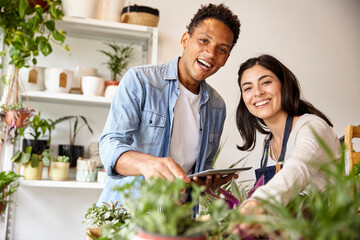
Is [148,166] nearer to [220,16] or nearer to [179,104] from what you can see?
[179,104]

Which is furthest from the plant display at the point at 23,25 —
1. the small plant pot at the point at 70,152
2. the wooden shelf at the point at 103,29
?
the small plant pot at the point at 70,152

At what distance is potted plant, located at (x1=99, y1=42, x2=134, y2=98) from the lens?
255 cm

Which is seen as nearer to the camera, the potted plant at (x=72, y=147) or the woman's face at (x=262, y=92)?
the woman's face at (x=262, y=92)

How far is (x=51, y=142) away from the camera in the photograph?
2.53 metres

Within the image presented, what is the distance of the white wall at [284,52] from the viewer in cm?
263

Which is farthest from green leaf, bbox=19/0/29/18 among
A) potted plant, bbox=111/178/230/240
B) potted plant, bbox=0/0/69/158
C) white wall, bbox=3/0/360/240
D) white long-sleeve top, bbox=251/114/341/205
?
potted plant, bbox=111/178/230/240

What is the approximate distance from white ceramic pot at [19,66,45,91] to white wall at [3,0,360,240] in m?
0.25

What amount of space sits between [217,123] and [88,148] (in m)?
1.05

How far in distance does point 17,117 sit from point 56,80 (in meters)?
0.32

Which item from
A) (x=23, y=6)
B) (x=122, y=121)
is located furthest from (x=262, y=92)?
(x=23, y=6)

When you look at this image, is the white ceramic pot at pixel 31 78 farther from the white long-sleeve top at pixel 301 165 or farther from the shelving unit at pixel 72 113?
the white long-sleeve top at pixel 301 165

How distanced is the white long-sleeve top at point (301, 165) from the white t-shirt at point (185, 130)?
509mm

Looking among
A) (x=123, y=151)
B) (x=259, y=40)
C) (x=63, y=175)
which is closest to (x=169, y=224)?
(x=123, y=151)

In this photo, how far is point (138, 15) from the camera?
246 cm
